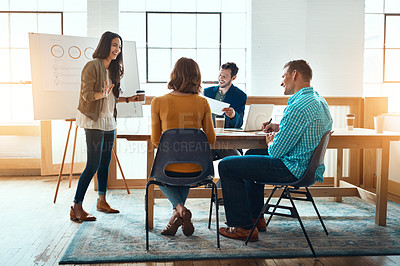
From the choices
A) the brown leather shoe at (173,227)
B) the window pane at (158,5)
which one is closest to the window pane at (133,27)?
the window pane at (158,5)

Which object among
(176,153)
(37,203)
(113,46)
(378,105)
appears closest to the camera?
(176,153)

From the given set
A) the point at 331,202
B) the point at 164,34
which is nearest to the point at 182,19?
the point at 164,34

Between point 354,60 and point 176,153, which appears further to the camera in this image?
point 354,60

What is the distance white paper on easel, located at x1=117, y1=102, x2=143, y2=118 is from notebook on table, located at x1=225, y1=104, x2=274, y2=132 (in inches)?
57.2

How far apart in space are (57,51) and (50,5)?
67.3 inches

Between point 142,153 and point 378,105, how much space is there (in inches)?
105

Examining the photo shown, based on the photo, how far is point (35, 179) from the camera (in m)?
4.84

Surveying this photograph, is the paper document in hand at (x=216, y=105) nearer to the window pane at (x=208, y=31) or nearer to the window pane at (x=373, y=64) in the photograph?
the window pane at (x=208, y=31)

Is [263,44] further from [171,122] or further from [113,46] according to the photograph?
[171,122]

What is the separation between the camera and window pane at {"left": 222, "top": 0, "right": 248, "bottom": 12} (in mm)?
5125

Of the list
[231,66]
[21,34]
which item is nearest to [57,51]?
[231,66]

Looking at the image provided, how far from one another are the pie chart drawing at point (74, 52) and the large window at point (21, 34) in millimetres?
1387

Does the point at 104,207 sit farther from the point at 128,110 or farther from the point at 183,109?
the point at 183,109

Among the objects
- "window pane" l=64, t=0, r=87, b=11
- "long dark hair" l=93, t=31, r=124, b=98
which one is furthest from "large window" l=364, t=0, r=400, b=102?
"window pane" l=64, t=0, r=87, b=11
